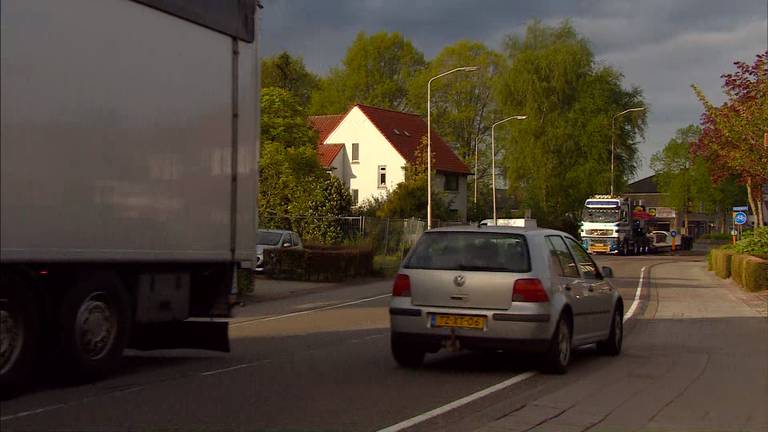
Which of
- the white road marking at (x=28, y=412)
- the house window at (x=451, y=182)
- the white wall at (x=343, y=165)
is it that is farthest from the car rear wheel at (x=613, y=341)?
the house window at (x=451, y=182)

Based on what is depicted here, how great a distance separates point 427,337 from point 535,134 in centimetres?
6027

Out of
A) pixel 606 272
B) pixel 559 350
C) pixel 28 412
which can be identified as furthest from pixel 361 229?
pixel 28 412

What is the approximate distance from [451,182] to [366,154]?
21.9 feet

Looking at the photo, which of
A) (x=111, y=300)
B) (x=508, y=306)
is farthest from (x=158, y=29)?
(x=508, y=306)

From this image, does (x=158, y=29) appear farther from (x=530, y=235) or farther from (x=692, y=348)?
(x=692, y=348)

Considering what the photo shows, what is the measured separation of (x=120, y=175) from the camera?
29.9ft

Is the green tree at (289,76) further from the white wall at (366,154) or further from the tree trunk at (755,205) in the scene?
the tree trunk at (755,205)

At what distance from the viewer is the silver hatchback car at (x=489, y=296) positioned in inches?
404

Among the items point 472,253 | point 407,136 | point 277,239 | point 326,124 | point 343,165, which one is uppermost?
point 326,124

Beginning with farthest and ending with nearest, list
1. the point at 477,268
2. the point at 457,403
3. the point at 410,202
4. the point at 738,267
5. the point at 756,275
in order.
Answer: the point at 410,202, the point at 738,267, the point at 756,275, the point at 477,268, the point at 457,403

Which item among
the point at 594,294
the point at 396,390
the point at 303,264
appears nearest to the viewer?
the point at 396,390

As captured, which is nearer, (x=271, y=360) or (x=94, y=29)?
(x=94, y=29)

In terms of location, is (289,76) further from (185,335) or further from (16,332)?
(16,332)

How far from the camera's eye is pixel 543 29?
245ft
